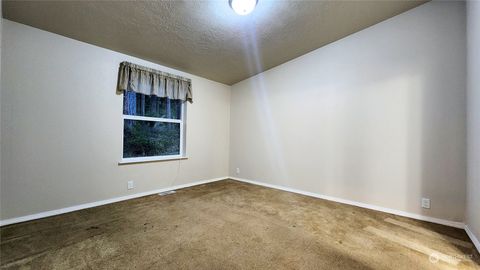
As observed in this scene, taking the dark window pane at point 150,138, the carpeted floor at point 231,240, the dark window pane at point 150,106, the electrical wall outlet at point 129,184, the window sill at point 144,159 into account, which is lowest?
the carpeted floor at point 231,240

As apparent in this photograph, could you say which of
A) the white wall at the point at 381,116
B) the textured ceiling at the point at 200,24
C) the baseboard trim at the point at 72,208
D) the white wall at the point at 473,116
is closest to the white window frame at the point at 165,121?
the baseboard trim at the point at 72,208

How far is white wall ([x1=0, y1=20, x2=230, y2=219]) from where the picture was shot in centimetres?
223

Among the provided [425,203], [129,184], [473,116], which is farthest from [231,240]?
[473,116]

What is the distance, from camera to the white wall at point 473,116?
6.07 ft

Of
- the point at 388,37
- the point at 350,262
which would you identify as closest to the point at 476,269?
the point at 350,262

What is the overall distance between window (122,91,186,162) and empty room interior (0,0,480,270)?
0.03 m

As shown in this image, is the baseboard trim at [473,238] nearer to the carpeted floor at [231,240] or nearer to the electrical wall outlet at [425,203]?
the carpeted floor at [231,240]

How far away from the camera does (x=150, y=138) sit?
3570mm

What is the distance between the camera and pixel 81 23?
2.33 metres

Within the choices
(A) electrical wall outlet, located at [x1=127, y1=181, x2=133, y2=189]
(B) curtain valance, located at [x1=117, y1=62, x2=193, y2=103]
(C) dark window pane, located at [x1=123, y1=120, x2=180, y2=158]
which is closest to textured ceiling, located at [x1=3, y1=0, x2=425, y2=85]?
(B) curtain valance, located at [x1=117, y1=62, x2=193, y2=103]

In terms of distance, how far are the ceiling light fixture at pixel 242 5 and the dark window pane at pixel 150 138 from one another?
238 centimetres

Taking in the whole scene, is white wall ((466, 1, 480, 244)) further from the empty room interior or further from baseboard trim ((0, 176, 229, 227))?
baseboard trim ((0, 176, 229, 227))

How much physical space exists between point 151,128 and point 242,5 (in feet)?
8.27

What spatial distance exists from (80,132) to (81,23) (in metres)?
1.38
